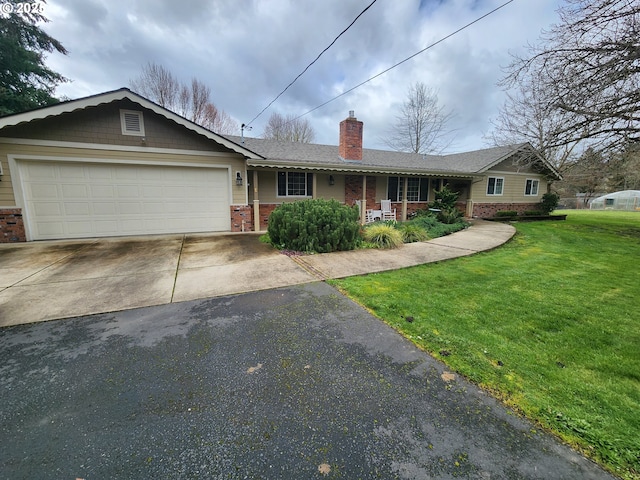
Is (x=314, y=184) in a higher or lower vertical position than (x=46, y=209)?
higher

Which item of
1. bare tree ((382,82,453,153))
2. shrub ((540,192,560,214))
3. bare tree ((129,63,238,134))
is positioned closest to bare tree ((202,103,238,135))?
bare tree ((129,63,238,134))

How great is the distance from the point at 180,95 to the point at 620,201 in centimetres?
4761

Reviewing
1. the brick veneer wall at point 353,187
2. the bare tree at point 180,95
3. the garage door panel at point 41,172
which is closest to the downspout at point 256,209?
the brick veneer wall at point 353,187

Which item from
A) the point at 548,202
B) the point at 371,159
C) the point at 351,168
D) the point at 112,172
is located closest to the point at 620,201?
the point at 548,202

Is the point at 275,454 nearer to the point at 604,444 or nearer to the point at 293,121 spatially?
the point at 604,444

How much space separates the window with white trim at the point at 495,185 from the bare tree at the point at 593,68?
642 cm

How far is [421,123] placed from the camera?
24.4 meters

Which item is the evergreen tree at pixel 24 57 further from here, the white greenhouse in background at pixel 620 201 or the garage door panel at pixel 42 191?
the white greenhouse in background at pixel 620 201

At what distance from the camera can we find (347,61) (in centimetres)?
922

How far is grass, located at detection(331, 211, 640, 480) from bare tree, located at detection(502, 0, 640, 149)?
5.28 metres

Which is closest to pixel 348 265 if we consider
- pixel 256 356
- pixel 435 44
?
pixel 256 356

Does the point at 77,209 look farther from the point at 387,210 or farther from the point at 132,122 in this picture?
the point at 387,210

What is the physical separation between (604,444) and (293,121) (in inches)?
1061

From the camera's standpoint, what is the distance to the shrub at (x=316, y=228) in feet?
21.7
